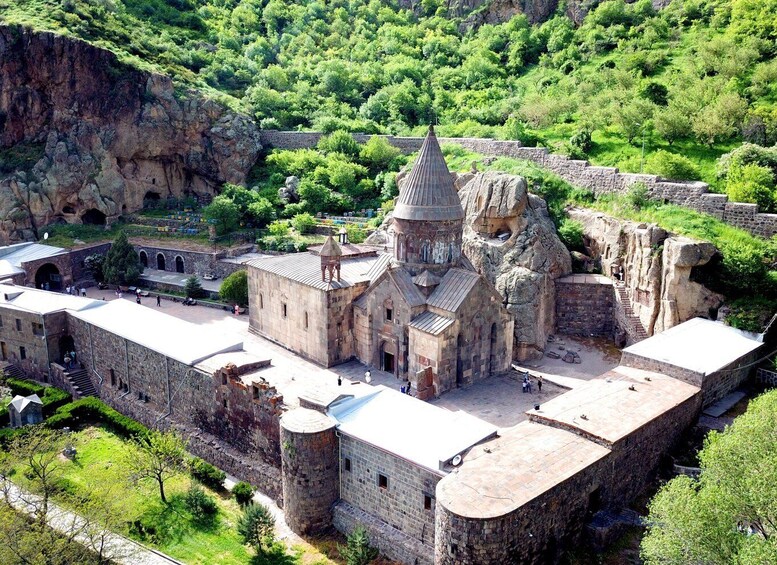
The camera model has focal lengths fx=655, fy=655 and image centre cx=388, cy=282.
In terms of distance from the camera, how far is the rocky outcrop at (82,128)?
4747 cm

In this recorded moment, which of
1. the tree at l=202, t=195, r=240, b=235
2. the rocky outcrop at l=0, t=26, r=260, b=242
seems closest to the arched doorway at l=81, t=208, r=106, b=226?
the rocky outcrop at l=0, t=26, r=260, b=242

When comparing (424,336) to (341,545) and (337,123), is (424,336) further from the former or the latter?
(337,123)

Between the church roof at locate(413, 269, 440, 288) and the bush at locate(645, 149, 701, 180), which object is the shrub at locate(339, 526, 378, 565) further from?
the bush at locate(645, 149, 701, 180)

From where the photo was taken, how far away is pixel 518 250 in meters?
33.2

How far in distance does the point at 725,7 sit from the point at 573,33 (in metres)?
13.7

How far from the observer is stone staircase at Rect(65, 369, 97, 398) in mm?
Result: 30469

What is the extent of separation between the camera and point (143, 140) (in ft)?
166

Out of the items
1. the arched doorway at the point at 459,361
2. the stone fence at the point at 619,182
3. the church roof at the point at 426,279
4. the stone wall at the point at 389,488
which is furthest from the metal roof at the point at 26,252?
the stone wall at the point at 389,488

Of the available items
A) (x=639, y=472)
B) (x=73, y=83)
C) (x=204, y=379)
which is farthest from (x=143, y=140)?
(x=639, y=472)

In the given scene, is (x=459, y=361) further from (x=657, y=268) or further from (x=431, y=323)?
(x=657, y=268)

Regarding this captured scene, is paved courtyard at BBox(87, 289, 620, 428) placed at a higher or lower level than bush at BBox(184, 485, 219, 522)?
higher

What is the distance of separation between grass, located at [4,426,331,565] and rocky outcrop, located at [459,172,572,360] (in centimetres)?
1547

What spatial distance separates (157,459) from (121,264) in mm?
22727

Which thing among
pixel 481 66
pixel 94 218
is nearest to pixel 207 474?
pixel 94 218
